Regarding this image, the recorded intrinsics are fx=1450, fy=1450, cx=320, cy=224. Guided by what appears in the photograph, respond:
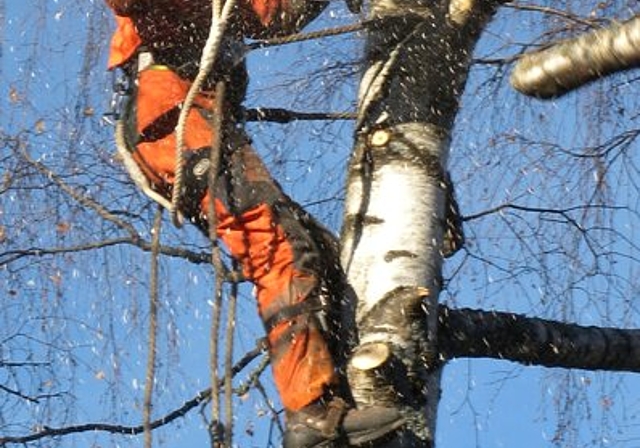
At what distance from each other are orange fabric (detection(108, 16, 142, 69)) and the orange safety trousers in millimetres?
174

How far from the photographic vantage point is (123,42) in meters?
4.08

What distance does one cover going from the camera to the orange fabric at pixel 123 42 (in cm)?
404

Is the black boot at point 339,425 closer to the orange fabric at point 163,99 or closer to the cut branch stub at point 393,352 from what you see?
the cut branch stub at point 393,352

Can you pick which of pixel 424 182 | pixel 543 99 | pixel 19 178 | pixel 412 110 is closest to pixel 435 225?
pixel 424 182

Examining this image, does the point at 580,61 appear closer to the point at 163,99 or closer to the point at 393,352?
the point at 393,352

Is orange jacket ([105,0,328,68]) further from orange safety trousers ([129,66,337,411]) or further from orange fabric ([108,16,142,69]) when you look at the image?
orange safety trousers ([129,66,337,411])

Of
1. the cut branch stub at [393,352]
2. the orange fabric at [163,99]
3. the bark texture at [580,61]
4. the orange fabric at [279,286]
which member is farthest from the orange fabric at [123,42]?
the bark texture at [580,61]

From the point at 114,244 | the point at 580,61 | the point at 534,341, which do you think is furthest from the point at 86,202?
the point at 580,61

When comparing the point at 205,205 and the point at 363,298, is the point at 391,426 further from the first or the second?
the point at 205,205

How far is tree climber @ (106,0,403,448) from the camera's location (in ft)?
10.9

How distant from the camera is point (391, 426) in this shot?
3191 millimetres

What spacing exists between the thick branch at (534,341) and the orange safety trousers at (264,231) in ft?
1.16

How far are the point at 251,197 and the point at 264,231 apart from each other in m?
0.10

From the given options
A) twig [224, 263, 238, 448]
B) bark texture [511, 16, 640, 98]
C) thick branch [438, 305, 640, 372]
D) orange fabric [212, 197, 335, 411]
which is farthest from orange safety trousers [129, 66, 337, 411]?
bark texture [511, 16, 640, 98]
